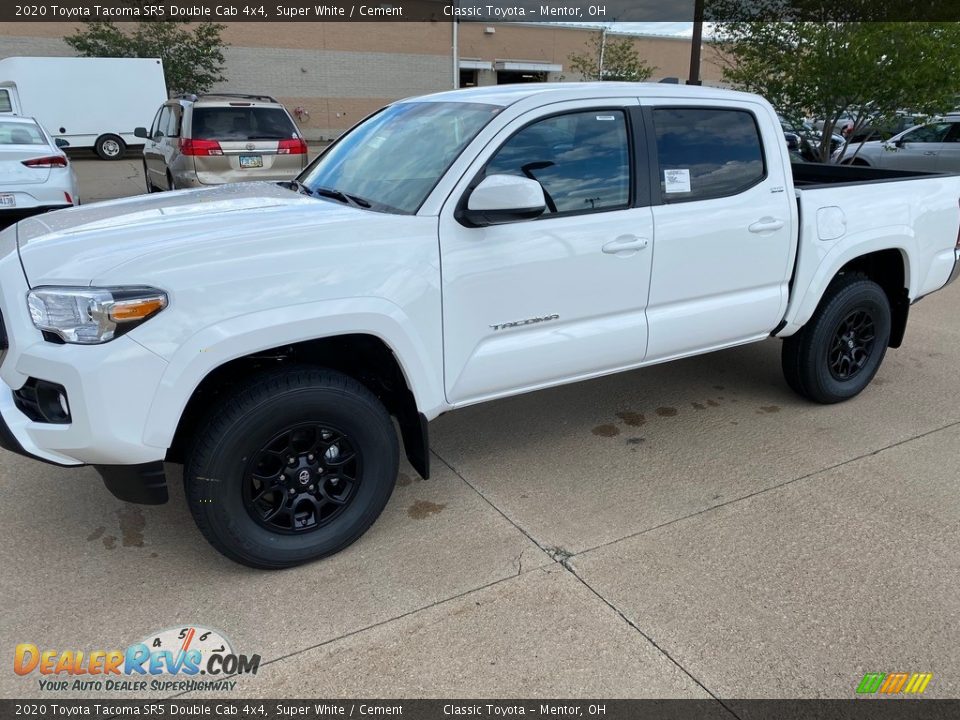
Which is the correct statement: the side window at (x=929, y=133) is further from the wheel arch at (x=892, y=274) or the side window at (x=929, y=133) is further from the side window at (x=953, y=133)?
the wheel arch at (x=892, y=274)

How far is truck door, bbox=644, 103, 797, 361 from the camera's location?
12.1 ft

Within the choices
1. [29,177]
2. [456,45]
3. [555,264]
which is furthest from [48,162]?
[456,45]

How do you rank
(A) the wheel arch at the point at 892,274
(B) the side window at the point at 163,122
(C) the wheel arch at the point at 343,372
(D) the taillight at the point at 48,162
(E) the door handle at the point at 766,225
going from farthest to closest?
(B) the side window at the point at 163,122 < (D) the taillight at the point at 48,162 < (A) the wheel arch at the point at 892,274 < (E) the door handle at the point at 766,225 < (C) the wheel arch at the point at 343,372

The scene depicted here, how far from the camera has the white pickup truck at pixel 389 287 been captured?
2564 mm

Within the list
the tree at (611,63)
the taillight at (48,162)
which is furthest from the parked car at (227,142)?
the tree at (611,63)

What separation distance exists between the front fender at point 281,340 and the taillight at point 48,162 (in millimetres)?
7983

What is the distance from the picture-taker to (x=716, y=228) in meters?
3.79

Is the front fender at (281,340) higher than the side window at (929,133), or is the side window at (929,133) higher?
the side window at (929,133)

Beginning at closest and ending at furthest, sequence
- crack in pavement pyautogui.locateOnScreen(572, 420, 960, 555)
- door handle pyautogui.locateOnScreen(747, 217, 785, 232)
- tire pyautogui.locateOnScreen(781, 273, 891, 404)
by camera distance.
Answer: crack in pavement pyautogui.locateOnScreen(572, 420, 960, 555) → door handle pyautogui.locateOnScreen(747, 217, 785, 232) → tire pyautogui.locateOnScreen(781, 273, 891, 404)

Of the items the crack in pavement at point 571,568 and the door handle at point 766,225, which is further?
the door handle at point 766,225

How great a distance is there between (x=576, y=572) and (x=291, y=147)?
8.17m

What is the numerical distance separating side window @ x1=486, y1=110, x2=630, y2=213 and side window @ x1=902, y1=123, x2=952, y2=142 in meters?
12.2

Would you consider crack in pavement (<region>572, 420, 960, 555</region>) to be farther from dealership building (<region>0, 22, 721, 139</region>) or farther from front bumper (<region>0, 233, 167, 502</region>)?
dealership building (<region>0, 22, 721, 139</region>)

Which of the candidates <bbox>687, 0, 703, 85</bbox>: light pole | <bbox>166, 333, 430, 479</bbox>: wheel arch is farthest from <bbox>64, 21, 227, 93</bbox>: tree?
<bbox>166, 333, 430, 479</bbox>: wheel arch
